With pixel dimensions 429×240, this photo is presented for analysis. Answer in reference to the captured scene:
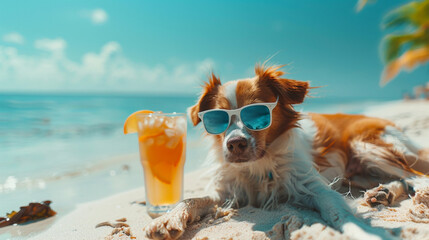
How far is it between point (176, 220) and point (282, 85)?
152 centimetres

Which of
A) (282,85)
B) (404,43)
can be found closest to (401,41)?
(404,43)

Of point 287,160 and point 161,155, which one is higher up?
point 161,155

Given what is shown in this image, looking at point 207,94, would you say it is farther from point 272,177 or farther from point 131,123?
point 272,177

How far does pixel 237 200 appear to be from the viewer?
108 inches

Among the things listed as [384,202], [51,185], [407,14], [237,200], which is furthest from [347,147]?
[407,14]

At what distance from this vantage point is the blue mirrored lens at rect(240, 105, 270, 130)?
99.6 inches

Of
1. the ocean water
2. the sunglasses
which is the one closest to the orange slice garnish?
the sunglasses

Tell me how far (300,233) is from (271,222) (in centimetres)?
51

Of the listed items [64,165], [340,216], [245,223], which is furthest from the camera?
[64,165]

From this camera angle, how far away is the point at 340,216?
1.96 m

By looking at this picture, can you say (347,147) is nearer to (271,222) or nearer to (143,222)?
(271,222)

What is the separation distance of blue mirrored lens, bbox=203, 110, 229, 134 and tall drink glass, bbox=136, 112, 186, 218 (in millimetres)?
219

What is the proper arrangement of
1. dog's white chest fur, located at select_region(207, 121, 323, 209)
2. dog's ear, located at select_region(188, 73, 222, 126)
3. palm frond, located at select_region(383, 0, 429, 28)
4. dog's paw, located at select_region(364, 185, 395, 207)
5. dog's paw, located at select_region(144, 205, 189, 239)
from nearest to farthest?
dog's paw, located at select_region(144, 205, 189, 239) → dog's paw, located at select_region(364, 185, 395, 207) → dog's white chest fur, located at select_region(207, 121, 323, 209) → dog's ear, located at select_region(188, 73, 222, 126) → palm frond, located at select_region(383, 0, 429, 28)

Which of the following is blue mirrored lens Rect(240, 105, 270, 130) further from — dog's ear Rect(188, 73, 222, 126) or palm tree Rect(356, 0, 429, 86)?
palm tree Rect(356, 0, 429, 86)
